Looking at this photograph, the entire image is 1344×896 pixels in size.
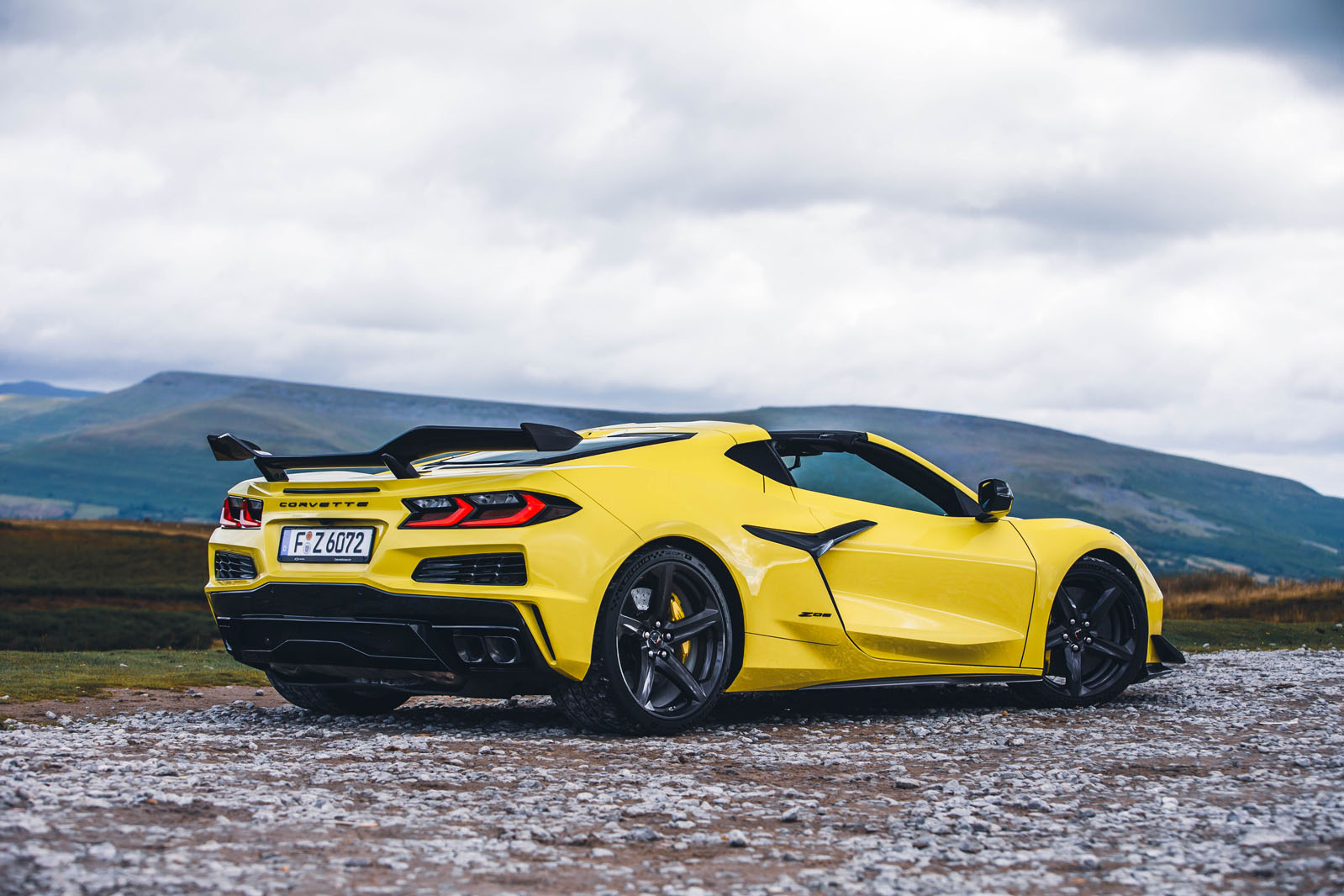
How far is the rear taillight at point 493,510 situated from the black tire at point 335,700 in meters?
1.76

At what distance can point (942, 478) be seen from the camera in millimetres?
7426

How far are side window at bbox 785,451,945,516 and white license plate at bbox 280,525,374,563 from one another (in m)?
2.41

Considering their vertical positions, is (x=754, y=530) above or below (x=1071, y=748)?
above

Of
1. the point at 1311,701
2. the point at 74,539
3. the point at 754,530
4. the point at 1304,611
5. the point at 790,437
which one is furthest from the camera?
the point at 74,539

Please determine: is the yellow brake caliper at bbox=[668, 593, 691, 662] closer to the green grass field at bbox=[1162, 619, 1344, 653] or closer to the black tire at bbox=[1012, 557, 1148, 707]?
the black tire at bbox=[1012, 557, 1148, 707]

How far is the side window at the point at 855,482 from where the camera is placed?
6.96m

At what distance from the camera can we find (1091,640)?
308 inches

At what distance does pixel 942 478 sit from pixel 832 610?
138 centimetres

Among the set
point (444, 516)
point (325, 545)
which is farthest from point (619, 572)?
point (325, 545)

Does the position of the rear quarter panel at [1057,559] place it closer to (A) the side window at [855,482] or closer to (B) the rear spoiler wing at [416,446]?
(A) the side window at [855,482]

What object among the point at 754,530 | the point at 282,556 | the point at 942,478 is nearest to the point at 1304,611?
the point at 942,478

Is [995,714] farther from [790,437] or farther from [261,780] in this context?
[261,780]

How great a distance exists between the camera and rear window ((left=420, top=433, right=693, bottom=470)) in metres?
6.02

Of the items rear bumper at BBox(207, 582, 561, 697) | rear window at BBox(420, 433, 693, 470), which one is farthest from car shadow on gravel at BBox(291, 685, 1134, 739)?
rear window at BBox(420, 433, 693, 470)
